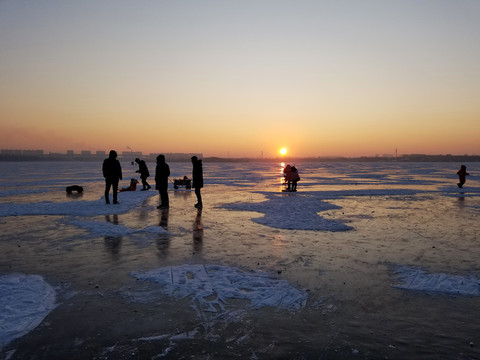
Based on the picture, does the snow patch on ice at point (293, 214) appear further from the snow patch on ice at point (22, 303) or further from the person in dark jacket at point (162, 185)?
the snow patch on ice at point (22, 303)

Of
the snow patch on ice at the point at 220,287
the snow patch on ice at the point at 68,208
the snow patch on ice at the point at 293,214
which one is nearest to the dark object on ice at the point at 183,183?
the snow patch on ice at the point at 68,208

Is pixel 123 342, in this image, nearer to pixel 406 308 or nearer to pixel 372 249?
pixel 406 308

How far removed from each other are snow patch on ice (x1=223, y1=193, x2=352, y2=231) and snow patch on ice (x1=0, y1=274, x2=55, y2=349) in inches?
264

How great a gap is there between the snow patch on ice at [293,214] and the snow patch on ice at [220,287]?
4553 mm

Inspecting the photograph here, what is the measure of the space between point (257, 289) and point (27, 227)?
27.3 feet

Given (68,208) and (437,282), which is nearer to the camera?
(437,282)

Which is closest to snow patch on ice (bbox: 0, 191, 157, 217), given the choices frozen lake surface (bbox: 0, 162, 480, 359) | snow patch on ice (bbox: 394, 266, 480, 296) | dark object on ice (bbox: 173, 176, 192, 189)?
frozen lake surface (bbox: 0, 162, 480, 359)

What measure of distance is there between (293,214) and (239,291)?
7650mm

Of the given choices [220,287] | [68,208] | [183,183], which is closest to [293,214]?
[220,287]

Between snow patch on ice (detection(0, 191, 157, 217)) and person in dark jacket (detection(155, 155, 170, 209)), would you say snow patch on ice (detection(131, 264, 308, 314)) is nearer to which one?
snow patch on ice (detection(0, 191, 157, 217))

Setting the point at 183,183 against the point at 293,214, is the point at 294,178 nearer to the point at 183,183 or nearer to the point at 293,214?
the point at 183,183

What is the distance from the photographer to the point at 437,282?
18.5ft

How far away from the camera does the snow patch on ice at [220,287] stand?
484cm

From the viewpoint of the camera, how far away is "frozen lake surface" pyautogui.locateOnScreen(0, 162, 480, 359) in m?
3.72
